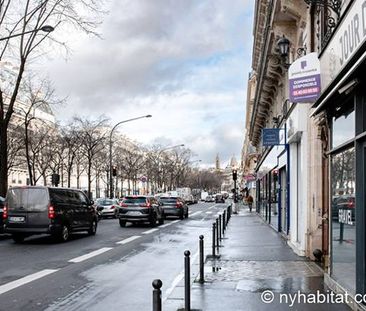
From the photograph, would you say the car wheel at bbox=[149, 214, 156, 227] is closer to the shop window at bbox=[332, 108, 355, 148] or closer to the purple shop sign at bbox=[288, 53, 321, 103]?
the purple shop sign at bbox=[288, 53, 321, 103]

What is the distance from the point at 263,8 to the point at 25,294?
70.0ft

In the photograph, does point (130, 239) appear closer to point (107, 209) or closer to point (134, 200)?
point (134, 200)

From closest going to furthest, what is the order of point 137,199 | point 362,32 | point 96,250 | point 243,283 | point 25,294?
1. point 362,32
2. point 25,294
3. point 243,283
4. point 96,250
5. point 137,199

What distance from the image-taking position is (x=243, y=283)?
944cm

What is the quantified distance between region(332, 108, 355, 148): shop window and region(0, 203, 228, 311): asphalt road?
12.6 ft

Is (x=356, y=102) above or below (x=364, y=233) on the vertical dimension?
above

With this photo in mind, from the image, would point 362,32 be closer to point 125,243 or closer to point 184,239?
point 125,243

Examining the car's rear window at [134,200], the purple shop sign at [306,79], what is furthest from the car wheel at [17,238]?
the purple shop sign at [306,79]

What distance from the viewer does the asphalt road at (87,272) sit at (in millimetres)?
8289

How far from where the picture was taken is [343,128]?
8062mm

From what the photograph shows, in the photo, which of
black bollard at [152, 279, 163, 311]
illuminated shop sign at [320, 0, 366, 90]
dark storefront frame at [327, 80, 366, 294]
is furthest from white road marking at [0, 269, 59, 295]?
illuminated shop sign at [320, 0, 366, 90]

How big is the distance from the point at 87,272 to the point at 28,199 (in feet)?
23.8

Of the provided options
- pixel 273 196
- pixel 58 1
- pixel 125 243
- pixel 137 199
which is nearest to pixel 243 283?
pixel 125 243

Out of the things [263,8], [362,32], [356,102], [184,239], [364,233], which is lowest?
[184,239]
